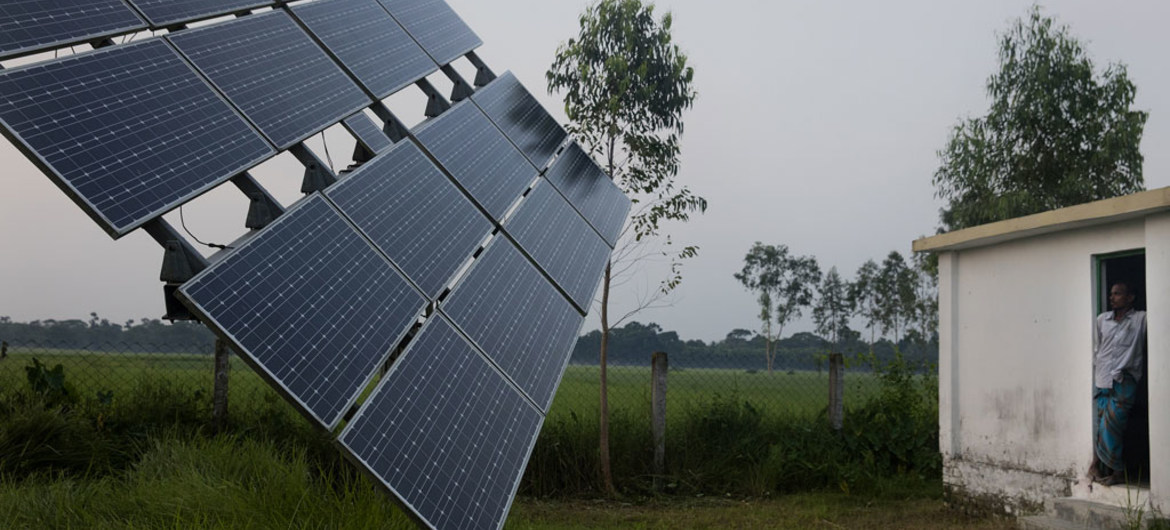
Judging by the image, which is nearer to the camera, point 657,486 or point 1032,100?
point 657,486

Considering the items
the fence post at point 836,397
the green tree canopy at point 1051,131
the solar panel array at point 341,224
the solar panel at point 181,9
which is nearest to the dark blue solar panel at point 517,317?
the solar panel array at point 341,224

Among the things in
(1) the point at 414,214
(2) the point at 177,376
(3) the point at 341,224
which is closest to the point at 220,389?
(2) the point at 177,376

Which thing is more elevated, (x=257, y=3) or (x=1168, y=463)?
(x=257, y=3)

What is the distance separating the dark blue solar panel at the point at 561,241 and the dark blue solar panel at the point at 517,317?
157 millimetres

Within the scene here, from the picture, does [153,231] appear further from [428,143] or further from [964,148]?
[964,148]

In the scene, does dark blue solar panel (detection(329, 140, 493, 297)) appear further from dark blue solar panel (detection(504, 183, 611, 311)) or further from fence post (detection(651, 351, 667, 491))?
fence post (detection(651, 351, 667, 491))

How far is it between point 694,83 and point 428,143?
7.21 m

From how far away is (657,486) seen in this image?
983 cm

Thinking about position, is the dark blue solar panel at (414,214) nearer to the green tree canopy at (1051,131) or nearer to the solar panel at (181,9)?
the solar panel at (181,9)

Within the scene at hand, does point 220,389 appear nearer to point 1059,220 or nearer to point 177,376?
point 177,376

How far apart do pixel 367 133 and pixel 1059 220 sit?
6652 millimetres

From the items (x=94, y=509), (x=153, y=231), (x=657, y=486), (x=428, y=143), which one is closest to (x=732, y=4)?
(x=657, y=486)

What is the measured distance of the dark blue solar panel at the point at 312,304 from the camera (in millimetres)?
2586

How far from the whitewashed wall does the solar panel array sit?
216 inches
